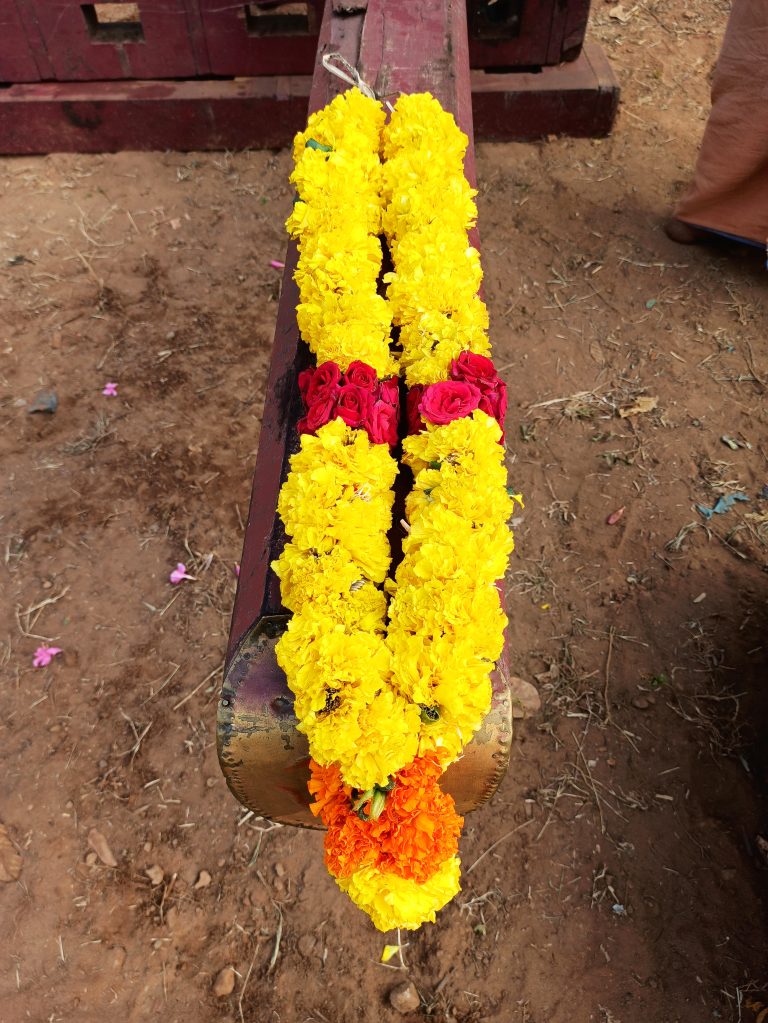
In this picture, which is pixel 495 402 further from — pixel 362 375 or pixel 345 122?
pixel 345 122

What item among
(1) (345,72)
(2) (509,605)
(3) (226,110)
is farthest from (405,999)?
(3) (226,110)

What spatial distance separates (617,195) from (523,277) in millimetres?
1060

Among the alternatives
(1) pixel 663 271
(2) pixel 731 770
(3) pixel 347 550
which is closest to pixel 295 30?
(1) pixel 663 271

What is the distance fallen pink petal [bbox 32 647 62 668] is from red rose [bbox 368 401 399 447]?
193 cm

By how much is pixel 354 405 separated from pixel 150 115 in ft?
13.7

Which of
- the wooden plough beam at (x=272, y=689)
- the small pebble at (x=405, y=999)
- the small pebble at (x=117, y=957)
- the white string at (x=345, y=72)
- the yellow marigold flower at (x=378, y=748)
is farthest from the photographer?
the white string at (x=345, y=72)

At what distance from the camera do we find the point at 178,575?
3191 mm

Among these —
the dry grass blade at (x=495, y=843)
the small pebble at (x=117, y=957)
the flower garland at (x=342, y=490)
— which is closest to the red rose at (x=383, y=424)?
the flower garland at (x=342, y=490)

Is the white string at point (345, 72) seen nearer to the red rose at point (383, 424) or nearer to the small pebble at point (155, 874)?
the red rose at point (383, 424)

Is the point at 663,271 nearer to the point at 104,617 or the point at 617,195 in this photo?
the point at 617,195

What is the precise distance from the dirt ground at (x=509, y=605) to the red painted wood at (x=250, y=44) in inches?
23.0

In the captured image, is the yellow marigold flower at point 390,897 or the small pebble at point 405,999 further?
the small pebble at point 405,999

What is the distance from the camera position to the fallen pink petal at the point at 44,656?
297 centimetres

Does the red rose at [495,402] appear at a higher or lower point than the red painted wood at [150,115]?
higher
